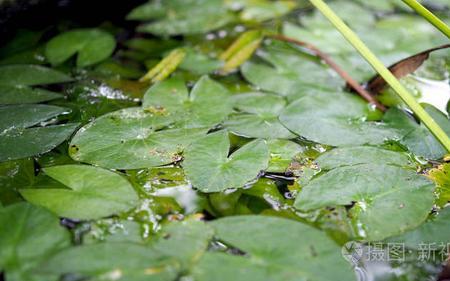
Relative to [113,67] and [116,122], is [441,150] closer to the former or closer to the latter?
[116,122]

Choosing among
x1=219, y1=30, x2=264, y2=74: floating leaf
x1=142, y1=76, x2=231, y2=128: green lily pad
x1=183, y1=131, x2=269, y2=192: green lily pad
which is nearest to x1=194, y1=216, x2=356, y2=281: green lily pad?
x1=183, y1=131, x2=269, y2=192: green lily pad

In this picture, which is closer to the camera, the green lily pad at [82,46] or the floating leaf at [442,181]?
the floating leaf at [442,181]

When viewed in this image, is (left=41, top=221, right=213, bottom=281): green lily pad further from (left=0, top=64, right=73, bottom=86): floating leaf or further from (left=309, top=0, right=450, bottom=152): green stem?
(left=0, top=64, right=73, bottom=86): floating leaf

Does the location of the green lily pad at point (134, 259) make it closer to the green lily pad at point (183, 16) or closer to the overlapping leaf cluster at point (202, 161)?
the overlapping leaf cluster at point (202, 161)

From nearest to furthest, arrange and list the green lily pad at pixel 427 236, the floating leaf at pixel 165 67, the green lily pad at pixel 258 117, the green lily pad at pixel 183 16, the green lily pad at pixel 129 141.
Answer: the green lily pad at pixel 427 236
the green lily pad at pixel 129 141
the green lily pad at pixel 258 117
the floating leaf at pixel 165 67
the green lily pad at pixel 183 16

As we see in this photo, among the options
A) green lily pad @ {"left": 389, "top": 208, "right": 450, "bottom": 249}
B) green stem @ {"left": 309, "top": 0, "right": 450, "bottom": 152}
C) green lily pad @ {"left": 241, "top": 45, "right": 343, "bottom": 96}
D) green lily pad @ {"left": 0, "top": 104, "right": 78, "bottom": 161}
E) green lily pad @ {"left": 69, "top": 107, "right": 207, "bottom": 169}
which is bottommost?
green lily pad @ {"left": 389, "top": 208, "right": 450, "bottom": 249}

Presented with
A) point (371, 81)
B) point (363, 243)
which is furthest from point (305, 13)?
point (363, 243)

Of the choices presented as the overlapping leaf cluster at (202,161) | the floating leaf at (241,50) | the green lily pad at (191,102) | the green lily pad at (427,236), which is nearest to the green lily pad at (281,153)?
the overlapping leaf cluster at (202,161)
